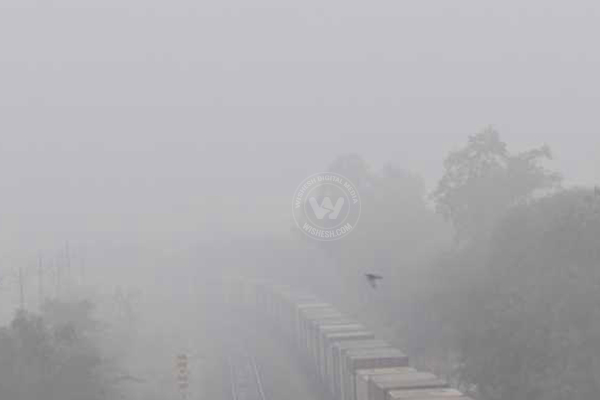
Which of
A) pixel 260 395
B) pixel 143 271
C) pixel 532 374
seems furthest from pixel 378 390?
pixel 143 271

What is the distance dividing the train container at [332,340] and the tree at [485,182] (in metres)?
12.1

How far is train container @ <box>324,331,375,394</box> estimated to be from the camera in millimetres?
37750

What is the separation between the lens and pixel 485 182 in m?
51.0

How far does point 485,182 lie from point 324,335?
16.6 m

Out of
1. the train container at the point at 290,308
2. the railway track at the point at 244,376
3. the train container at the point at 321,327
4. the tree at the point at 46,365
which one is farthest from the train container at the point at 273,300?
the tree at the point at 46,365

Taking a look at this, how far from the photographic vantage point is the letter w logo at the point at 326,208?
87731 millimetres

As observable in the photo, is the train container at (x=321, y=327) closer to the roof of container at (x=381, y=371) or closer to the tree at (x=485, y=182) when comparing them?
the tree at (x=485, y=182)

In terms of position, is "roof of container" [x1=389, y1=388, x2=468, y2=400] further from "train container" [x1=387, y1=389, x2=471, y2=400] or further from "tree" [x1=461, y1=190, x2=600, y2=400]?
"tree" [x1=461, y1=190, x2=600, y2=400]

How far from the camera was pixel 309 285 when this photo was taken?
9350cm

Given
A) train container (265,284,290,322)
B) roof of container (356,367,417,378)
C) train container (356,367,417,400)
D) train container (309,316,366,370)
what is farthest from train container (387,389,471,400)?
train container (265,284,290,322)

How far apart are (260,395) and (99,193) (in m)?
161

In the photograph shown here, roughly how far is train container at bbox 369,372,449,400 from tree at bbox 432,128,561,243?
21185mm

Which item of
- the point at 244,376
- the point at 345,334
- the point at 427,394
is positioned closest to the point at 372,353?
the point at 345,334

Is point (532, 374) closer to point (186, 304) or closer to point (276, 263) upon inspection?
point (186, 304)
